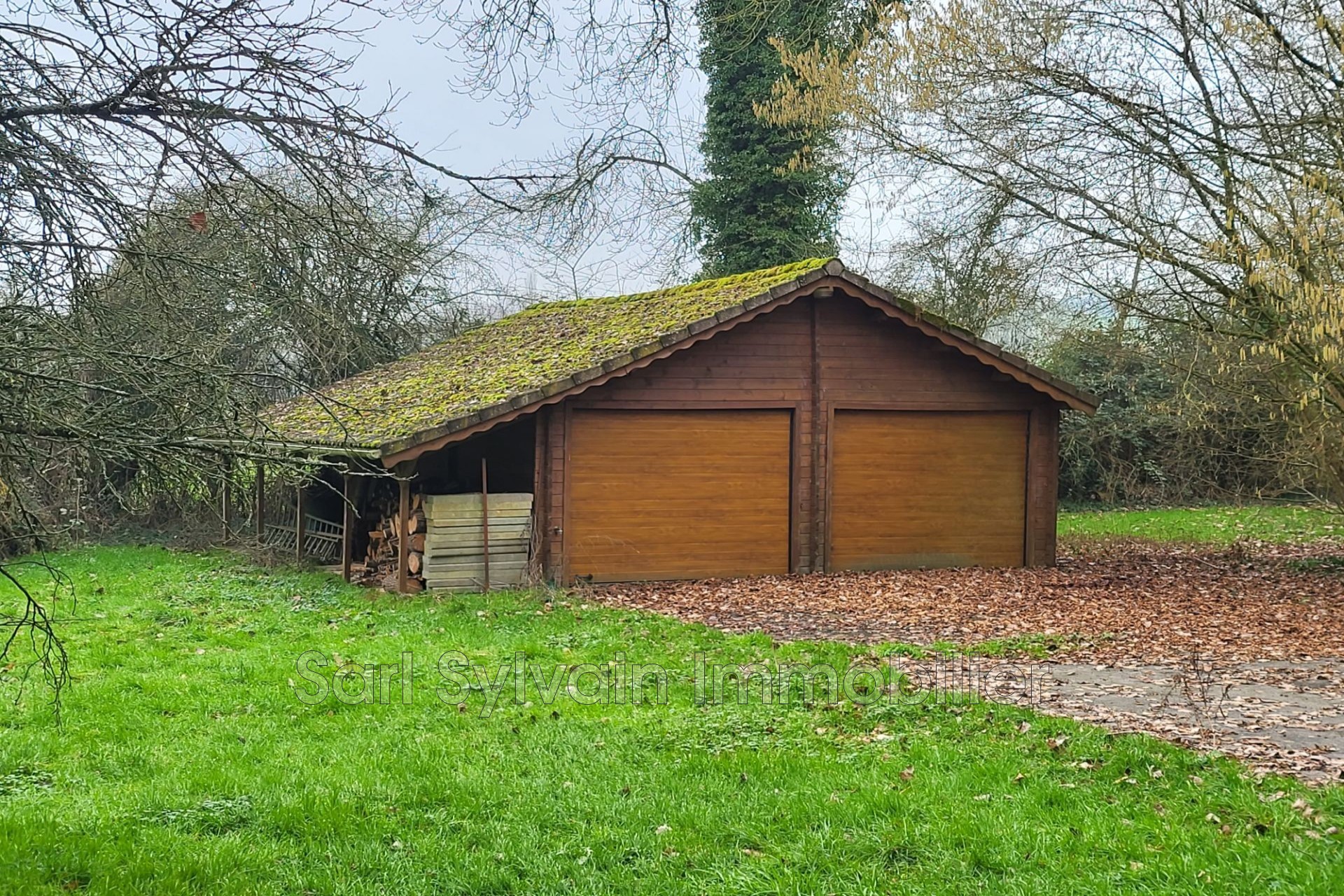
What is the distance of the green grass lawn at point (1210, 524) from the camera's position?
23.0 m

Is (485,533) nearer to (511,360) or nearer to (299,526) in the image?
(511,360)

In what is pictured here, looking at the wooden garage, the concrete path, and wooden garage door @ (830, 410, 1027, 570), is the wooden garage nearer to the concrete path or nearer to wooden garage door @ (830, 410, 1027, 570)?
wooden garage door @ (830, 410, 1027, 570)

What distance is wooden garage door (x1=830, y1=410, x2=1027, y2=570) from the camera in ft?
57.3

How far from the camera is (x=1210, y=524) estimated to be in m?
24.9

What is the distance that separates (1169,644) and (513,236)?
24.8 feet

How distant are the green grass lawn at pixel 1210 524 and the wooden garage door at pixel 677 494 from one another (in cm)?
875

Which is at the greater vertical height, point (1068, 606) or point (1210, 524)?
point (1210, 524)

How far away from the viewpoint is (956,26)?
13125 mm

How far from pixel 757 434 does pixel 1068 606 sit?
5.05 meters

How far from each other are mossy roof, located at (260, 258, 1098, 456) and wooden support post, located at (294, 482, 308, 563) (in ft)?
4.31

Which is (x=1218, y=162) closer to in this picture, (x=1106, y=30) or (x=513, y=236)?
(x=1106, y=30)

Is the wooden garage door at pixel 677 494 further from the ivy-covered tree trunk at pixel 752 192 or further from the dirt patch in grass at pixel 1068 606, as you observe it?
the ivy-covered tree trunk at pixel 752 192

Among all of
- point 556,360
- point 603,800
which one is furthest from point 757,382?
point 603,800

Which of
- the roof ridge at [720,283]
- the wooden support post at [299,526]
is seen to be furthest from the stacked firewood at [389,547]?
the roof ridge at [720,283]
